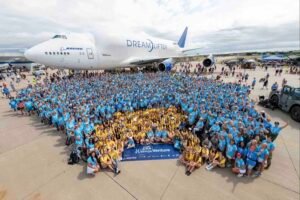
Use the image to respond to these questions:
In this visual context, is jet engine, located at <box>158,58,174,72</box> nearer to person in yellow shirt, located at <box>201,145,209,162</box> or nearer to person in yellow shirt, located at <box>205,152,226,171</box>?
person in yellow shirt, located at <box>201,145,209,162</box>

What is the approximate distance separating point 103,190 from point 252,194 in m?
4.06

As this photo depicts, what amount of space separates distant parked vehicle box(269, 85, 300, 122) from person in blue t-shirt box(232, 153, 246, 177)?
611cm

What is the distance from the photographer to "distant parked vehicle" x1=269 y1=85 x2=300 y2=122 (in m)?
8.13

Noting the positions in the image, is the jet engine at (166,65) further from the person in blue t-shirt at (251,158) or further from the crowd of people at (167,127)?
the person in blue t-shirt at (251,158)

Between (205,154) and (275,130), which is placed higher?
(275,130)

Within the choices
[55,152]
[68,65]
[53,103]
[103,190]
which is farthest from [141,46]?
[103,190]

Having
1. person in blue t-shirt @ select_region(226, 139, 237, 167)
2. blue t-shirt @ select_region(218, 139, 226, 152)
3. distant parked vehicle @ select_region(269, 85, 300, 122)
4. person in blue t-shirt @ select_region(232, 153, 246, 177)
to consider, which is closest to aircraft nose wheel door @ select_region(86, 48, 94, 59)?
blue t-shirt @ select_region(218, 139, 226, 152)

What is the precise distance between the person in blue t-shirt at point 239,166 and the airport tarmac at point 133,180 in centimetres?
19

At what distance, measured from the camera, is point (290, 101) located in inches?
335

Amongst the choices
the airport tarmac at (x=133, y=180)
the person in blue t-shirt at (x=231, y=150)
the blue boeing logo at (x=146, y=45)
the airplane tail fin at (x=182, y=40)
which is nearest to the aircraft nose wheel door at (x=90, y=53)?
the blue boeing logo at (x=146, y=45)

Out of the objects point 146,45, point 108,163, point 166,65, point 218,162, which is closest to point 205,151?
point 218,162

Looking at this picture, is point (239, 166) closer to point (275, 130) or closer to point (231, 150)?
point (231, 150)

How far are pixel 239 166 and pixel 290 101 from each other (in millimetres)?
6816

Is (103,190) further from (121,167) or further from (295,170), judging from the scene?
(295,170)
